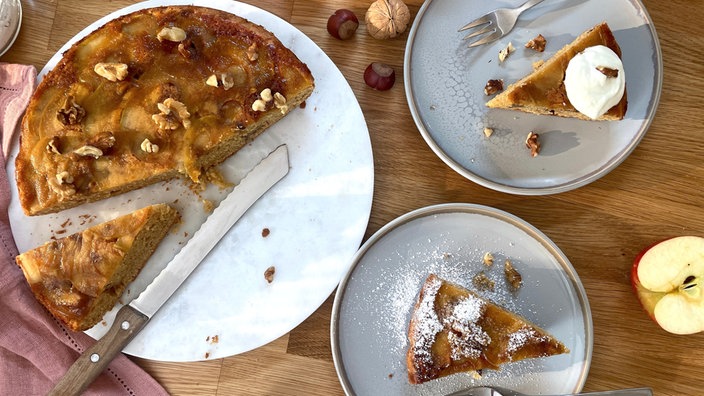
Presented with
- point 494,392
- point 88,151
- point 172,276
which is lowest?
point 494,392

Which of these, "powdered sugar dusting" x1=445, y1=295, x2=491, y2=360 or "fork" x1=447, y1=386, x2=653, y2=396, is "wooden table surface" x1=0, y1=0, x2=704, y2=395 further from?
"powdered sugar dusting" x1=445, y1=295, x2=491, y2=360

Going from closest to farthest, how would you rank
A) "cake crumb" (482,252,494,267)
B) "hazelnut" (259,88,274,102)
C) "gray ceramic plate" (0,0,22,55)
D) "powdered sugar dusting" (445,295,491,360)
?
"powdered sugar dusting" (445,295,491,360) → "hazelnut" (259,88,274,102) → "cake crumb" (482,252,494,267) → "gray ceramic plate" (0,0,22,55)

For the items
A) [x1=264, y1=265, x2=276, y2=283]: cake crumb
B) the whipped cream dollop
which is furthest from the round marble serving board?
the whipped cream dollop

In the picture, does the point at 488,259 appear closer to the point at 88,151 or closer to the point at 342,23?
the point at 342,23

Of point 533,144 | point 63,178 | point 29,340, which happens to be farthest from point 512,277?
point 29,340

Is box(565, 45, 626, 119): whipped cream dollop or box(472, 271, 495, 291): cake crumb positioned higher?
box(565, 45, 626, 119): whipped cream dollop

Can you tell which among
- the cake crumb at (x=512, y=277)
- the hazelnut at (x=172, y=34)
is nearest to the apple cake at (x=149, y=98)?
the hazelnut at (x=172, y=34)

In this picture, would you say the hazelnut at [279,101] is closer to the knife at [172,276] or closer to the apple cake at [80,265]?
the knife at [172,276]
